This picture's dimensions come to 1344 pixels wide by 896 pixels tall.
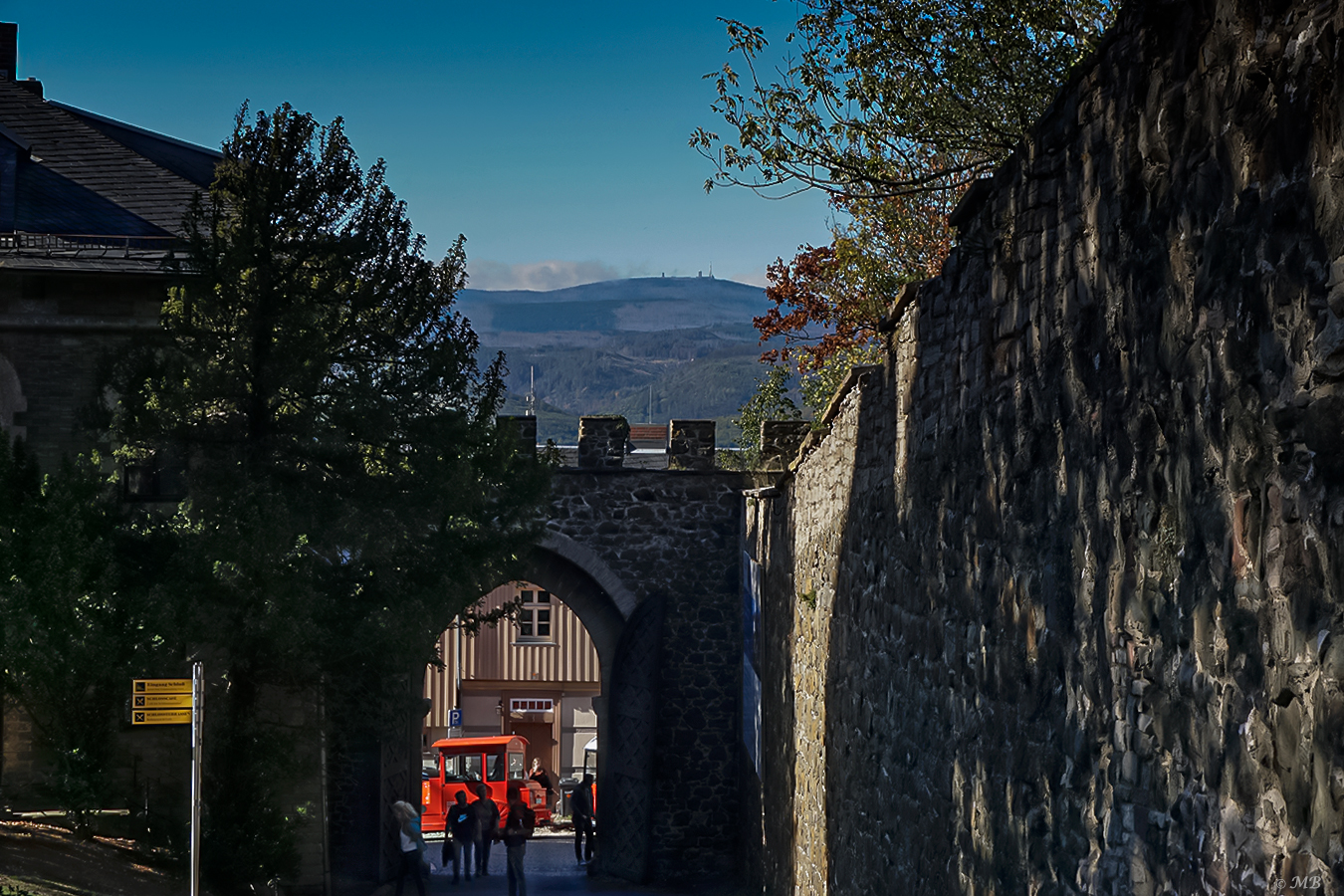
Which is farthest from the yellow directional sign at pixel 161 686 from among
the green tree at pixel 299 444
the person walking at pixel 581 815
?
the person walking at pixel 581 815

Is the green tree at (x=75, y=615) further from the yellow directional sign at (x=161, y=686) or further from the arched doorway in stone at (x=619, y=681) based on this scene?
the arched doorway in stone at (x=619, y=681)

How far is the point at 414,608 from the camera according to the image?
11750mm

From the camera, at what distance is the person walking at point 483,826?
1823 cm

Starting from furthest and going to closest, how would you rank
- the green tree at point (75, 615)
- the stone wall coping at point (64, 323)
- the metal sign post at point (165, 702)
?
1. the stone wall coping at point (64, 323)
2. the green tree at point (75, 615)
3. the metal sign post at point (165, 702)

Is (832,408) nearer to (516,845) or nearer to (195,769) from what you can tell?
(195,769)

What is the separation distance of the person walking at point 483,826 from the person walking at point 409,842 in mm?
2762

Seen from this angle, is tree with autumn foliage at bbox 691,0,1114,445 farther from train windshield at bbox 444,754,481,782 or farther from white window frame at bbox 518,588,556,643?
white window frame at bbox 518,588,556,643

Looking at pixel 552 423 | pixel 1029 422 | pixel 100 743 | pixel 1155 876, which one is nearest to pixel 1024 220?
pixel 1029 422

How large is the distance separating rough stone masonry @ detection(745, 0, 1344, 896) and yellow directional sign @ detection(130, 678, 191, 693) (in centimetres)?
419

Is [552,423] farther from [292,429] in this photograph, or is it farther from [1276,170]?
[1276,170]

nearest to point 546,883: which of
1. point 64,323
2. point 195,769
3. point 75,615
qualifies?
point 75,615

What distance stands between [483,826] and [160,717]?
1144cm

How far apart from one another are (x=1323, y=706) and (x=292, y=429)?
10240 mm

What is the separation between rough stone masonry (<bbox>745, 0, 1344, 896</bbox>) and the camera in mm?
2496
